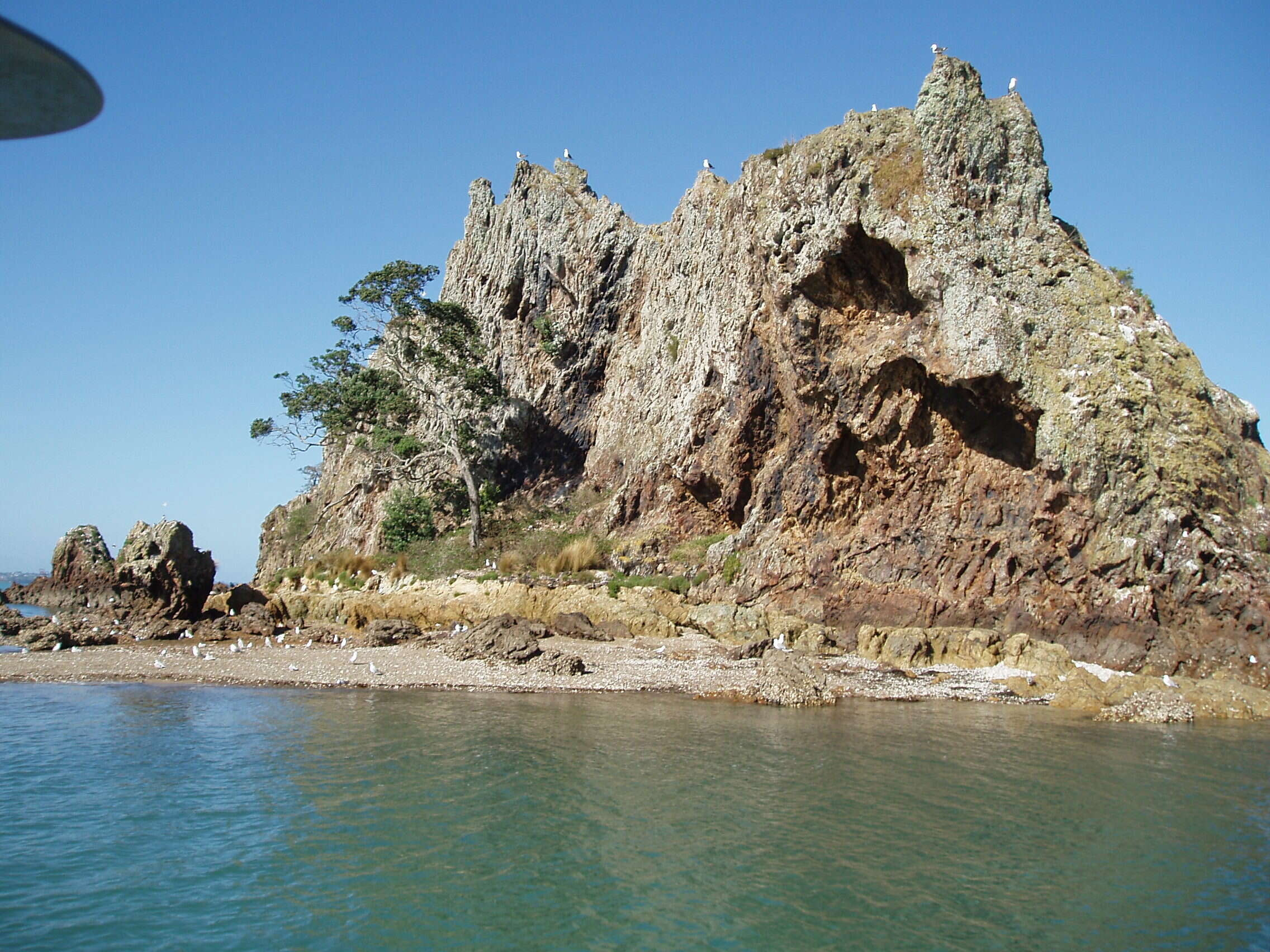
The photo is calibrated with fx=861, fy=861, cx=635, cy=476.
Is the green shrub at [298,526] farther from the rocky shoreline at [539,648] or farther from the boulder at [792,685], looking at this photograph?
the boulder at [792,685]

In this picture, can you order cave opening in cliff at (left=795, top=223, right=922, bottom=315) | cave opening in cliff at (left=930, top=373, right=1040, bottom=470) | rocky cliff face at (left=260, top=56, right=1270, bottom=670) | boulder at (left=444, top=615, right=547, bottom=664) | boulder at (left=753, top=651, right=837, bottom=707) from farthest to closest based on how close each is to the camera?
cave opening in cliff at (left=795, top=223, right=922, bottom=315) < cave opening in cliff at (left=930, top=373, right=1040, bottom=470) < boulder at (left=444, top=615, right=547, bottom=664) < rocky cliff face at (left=260, top=56, right=1270, bottom=670) < boulder at (left=753, top=651, right=837, bottom=707)

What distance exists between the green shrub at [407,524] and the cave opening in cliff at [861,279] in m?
20.9

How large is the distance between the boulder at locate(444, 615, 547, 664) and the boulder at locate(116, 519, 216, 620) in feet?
38.0

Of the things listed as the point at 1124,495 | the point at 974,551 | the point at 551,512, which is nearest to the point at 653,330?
the point at 551,512

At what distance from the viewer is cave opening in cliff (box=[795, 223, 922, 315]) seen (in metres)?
26.2

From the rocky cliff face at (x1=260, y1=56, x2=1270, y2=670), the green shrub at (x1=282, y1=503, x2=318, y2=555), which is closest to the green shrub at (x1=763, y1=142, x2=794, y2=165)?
the rocky cliff face at (x1=260, y1=56, x2=1270, y2=670)

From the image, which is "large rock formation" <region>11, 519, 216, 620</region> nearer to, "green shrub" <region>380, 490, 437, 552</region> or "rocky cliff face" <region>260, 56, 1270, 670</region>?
"green shrub" <region>380, 490, 437, 552</region>

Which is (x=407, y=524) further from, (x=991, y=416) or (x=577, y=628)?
(x=991, y=416)

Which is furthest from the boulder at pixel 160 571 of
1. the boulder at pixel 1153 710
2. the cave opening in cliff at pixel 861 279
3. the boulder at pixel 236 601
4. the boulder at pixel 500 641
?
the boulder at pixel 1153 710

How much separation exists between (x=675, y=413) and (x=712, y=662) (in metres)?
15.5

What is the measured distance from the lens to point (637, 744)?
49.6 feet

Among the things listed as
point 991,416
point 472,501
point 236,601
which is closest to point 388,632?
point 236,601

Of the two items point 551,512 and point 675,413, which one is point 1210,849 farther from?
point 551,512

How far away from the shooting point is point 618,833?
35.9 feet
